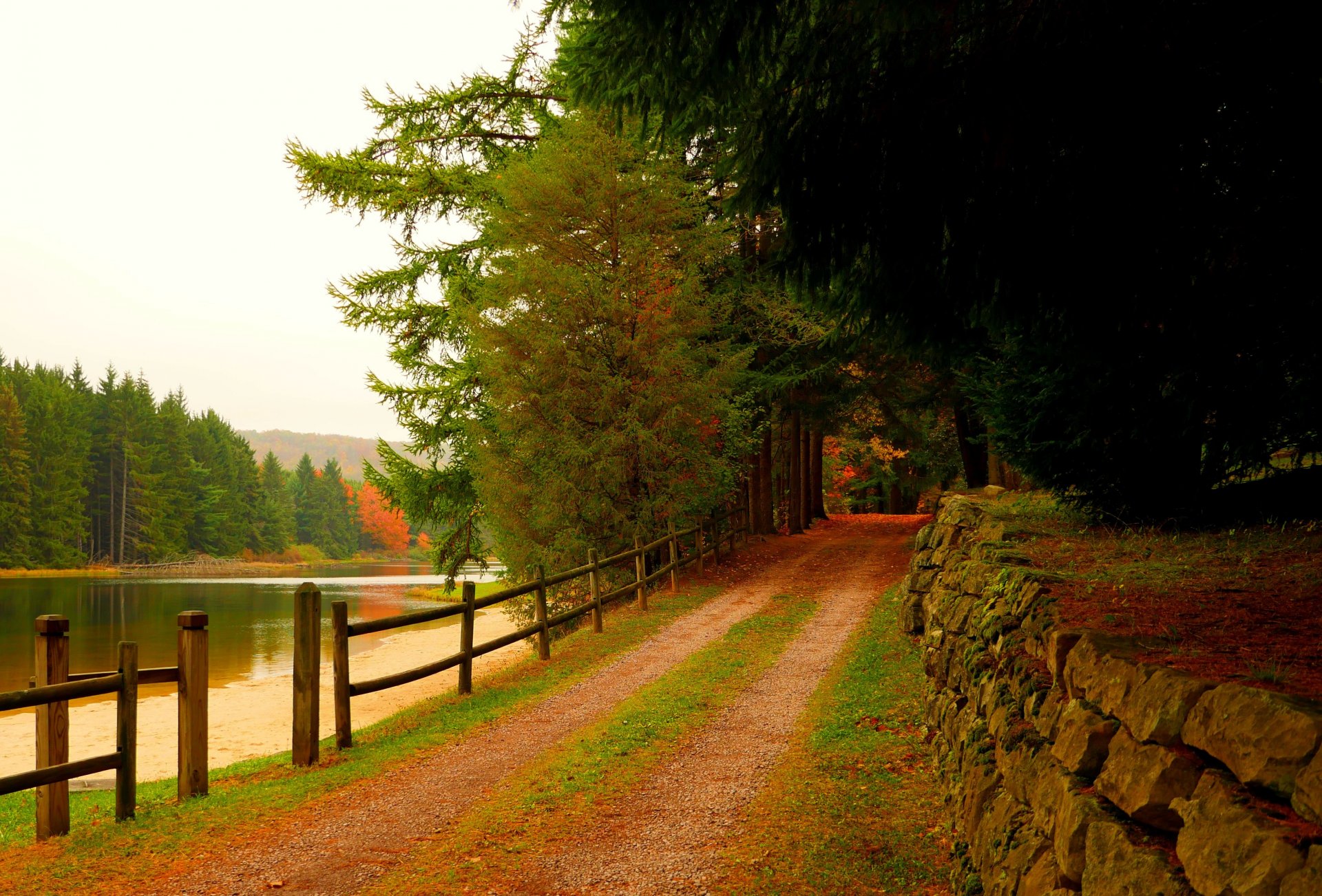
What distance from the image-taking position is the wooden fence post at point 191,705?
252 inches

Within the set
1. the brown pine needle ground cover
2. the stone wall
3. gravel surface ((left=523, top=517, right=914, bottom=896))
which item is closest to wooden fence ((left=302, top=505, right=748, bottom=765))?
gravel surface ((left=523, top=517, right=914, bottom=896))

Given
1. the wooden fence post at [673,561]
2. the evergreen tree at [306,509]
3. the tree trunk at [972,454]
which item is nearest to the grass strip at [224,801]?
the wooden fence post at [673,561]

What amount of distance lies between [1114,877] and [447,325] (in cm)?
1951

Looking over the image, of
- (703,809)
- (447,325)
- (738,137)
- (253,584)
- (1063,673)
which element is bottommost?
(253,584)

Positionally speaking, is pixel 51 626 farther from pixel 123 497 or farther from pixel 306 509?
pixel 306 509

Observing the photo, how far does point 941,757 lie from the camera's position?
6.44 meters

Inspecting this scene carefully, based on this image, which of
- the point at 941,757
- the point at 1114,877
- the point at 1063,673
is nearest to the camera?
the point at 1114,877

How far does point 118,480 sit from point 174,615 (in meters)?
43.7

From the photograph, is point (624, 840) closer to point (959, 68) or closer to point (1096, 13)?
point (959, 68)

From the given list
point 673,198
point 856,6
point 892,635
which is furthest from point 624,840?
point 673,198

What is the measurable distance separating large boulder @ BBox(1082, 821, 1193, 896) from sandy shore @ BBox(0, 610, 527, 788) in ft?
31.4

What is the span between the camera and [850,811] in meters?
5.84

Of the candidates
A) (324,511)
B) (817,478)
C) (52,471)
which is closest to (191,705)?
(817,478)

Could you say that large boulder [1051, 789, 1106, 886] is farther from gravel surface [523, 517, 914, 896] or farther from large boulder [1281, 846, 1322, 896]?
gravel surface [523, 517, 914, 896]
